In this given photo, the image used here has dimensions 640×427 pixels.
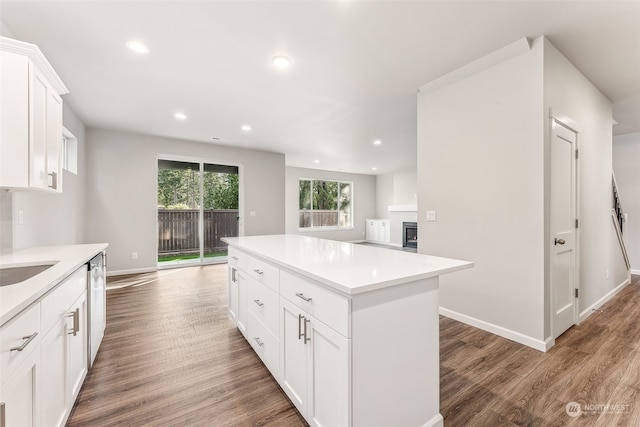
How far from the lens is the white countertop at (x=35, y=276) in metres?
0.97

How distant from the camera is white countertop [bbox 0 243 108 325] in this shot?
Answer: 0.97 m

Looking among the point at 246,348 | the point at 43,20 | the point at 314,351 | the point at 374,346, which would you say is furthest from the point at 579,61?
the point at 43,20

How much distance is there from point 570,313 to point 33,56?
4.75m

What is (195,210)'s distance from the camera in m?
5.74

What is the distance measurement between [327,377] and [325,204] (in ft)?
27.9

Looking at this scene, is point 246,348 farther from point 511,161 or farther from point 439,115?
point 439,115

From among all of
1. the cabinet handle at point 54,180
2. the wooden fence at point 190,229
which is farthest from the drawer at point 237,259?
the wooden fence at point 190,229

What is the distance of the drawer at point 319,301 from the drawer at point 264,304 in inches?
Result: 7.4

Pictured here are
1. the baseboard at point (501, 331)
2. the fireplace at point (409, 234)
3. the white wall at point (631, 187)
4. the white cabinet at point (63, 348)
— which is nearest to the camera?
the white cabinet at point (63, 348)

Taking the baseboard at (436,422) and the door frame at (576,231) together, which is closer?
the baseboard at (436,422)

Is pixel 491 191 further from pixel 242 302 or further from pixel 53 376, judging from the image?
pixel 53 376

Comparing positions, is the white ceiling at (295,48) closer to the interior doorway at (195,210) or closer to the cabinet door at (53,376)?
the interior doorway at (195,210)

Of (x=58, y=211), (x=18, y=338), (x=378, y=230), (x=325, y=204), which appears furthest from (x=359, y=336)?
(x=378, y=230)

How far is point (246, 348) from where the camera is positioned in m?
2.34
